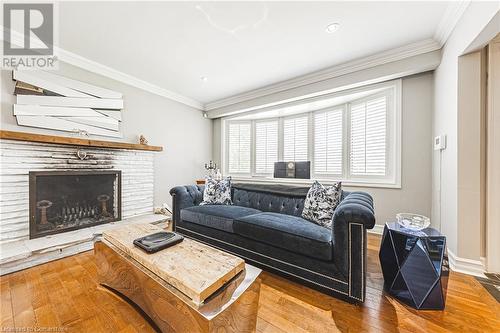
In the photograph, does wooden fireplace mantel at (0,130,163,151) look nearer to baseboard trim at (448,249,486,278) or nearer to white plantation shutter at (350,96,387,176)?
white plantation shutter at (350,96,387,176)

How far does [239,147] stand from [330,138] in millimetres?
2134

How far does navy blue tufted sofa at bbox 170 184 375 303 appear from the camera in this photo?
151 cm

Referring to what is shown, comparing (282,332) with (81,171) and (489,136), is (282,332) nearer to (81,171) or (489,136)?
(489,136)

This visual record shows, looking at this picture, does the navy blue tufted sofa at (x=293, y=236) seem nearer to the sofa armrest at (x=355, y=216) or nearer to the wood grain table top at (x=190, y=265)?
the sofa armrest at (x=355, y=216)

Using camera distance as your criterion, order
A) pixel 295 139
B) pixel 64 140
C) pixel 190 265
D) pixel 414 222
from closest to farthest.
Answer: pixel 190 265
pixel 414 222
pixel 64 140
pixel 295 139

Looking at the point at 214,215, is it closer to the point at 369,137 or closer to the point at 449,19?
the point at 369,137

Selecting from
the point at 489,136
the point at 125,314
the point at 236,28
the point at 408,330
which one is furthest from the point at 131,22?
the point at 489,136

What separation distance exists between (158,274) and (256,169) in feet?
11.9

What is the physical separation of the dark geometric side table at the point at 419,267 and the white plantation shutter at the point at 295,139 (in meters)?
2.47

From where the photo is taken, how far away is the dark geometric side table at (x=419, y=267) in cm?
Answer: 144

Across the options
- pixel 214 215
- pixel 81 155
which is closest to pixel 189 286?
pixel 214 215

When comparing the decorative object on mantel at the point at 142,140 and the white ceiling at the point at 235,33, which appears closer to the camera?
the white ceiling at the point at 235,33

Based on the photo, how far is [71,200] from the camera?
285 cm

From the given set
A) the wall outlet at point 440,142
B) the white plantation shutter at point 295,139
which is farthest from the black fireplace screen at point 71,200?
the wall outlet at point 440,142
